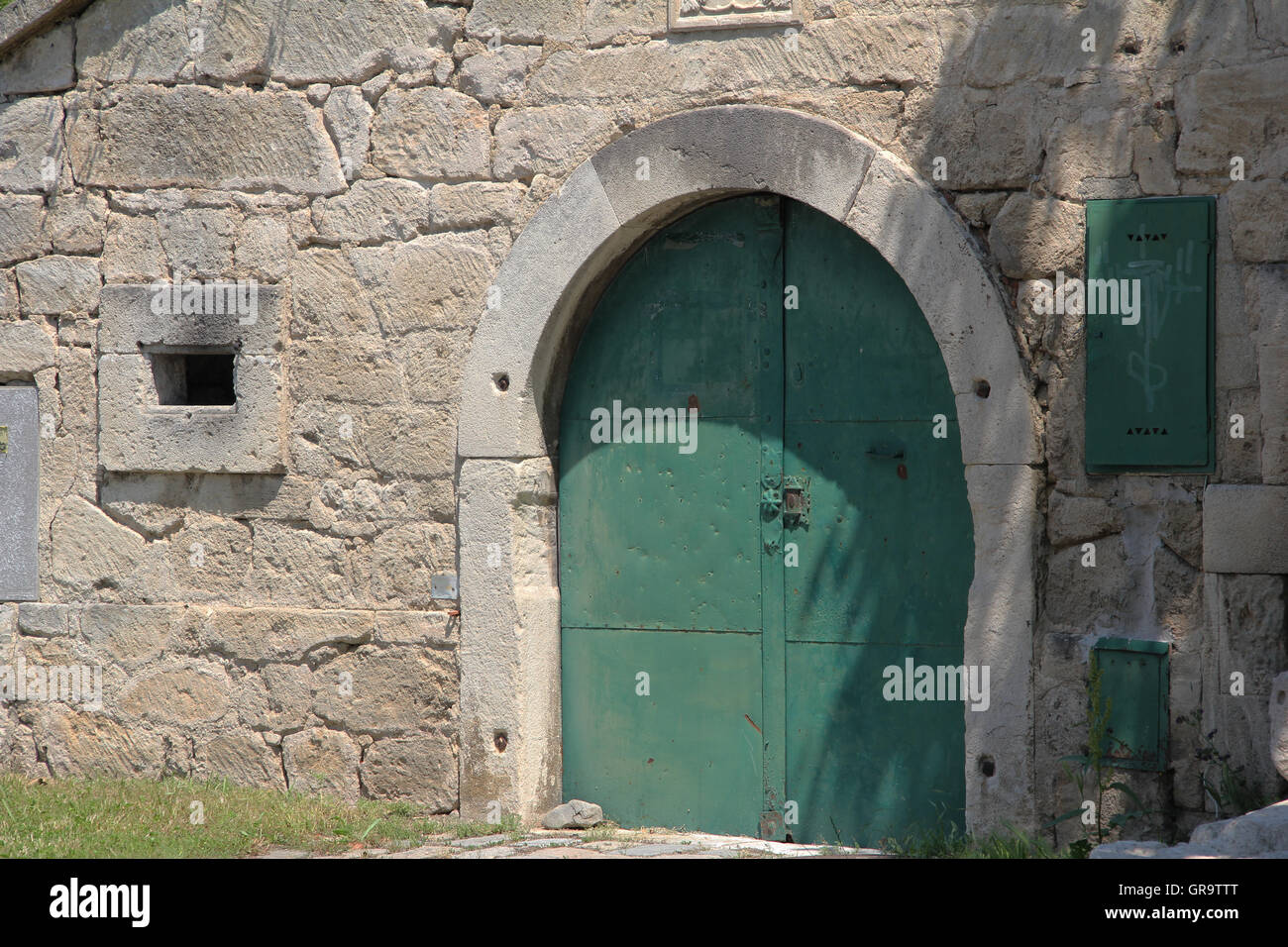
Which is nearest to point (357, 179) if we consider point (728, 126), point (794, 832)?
point (728, 126)

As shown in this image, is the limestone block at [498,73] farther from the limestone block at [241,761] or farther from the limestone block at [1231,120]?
the limestone block at [241,761]

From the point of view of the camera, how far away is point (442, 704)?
4723 mm

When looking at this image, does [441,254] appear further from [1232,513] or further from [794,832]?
→ [1232,513]

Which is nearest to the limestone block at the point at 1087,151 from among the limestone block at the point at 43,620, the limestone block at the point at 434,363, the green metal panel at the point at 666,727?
the green metal panel at the point at 666,727

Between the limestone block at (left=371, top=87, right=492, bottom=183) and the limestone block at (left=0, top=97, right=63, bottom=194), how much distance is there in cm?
128

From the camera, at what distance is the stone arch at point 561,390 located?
401 cm

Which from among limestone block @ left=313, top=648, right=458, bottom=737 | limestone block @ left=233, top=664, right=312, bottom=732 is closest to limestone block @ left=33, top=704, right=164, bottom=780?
limestone block @ left=233, top=664, right=312, bottom=732

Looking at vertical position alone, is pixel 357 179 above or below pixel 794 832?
above

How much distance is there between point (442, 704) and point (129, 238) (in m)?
2.07

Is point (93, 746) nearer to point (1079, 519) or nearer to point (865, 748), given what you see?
point (865, 748)

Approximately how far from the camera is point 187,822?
4395 mm

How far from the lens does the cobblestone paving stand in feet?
13.7

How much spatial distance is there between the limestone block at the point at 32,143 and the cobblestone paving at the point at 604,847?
2.68m

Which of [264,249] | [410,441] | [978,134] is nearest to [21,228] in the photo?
[264,249]
